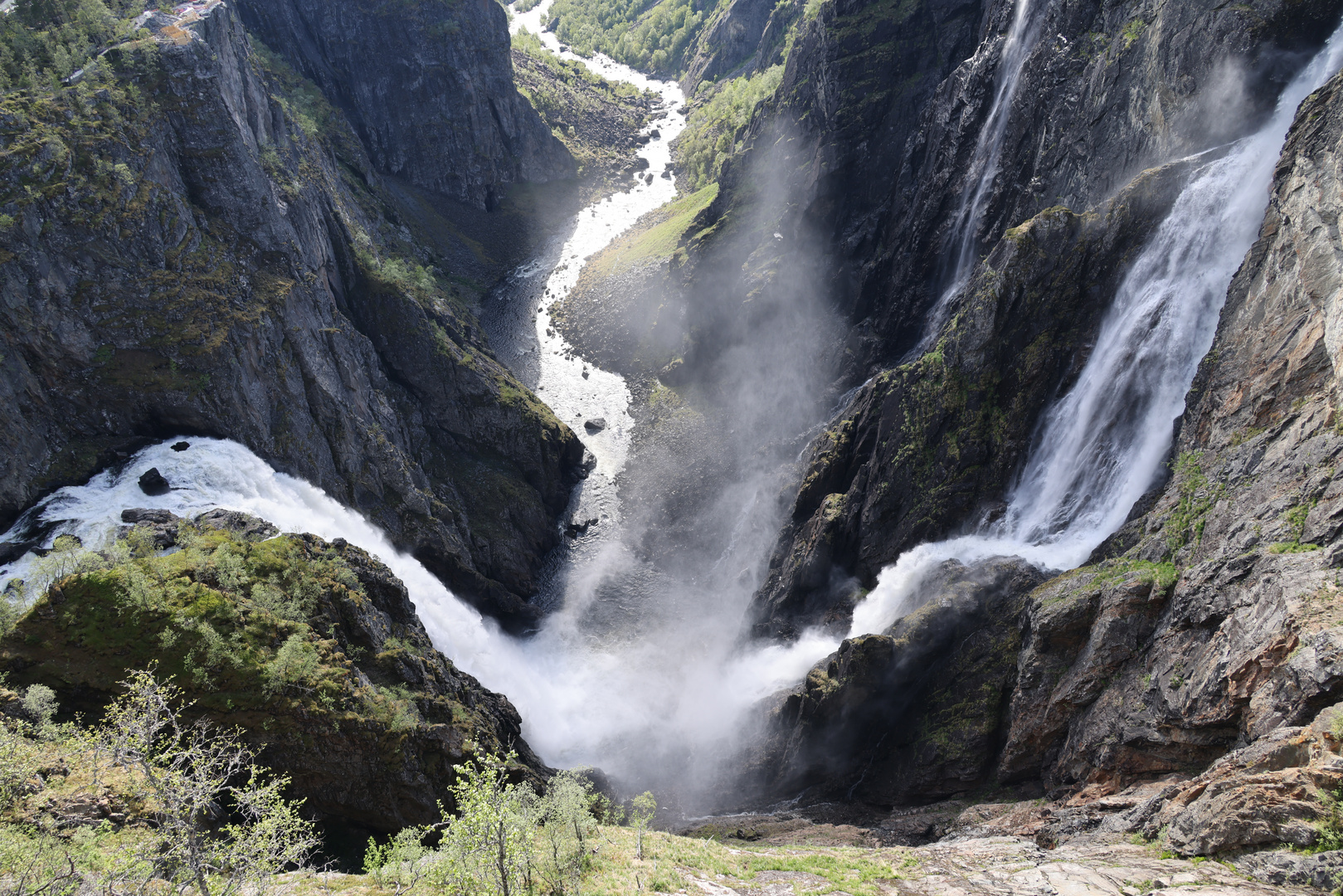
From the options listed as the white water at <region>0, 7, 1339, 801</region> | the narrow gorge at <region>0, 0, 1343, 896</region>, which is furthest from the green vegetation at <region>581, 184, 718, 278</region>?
the white water at <region>0, 7, 1339, 801</region>

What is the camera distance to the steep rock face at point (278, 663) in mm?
23188

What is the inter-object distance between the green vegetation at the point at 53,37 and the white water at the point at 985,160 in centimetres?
6384

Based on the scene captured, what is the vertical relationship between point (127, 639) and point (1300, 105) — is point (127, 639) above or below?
below

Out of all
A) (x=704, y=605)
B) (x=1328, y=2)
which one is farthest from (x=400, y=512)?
(x=1328, y=2)

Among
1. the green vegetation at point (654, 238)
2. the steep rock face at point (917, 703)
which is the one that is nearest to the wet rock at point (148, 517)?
the steep rock face at point (917, 703)

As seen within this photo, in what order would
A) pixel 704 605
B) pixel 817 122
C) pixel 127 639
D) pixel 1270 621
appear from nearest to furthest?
1. pixel 1270 621
2. pixel 127 639
3. pixel 704 605
4. pixel 817 122

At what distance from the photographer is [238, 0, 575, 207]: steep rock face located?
10281 centimetres

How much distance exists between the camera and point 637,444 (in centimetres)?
7506

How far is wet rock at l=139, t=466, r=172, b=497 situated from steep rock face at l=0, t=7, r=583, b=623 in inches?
115

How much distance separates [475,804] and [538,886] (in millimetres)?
5319

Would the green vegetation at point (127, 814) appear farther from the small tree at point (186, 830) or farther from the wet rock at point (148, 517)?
the wet rock at point (148, 517)

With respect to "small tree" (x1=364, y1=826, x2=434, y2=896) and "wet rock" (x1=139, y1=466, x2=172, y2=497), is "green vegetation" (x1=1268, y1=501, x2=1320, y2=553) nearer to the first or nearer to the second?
"small tree" (x1=364, y1=826, x2=434, y2=896)

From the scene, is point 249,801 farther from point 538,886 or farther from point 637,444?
point 637,444

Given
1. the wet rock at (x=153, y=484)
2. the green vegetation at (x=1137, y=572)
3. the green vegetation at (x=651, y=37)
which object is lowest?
the green vegetation at (x=1137, y=572)
